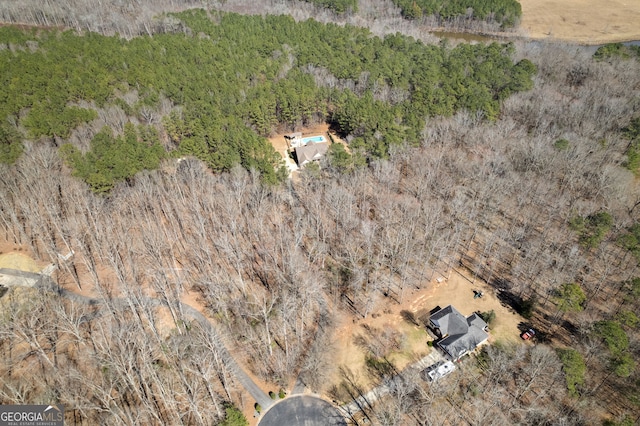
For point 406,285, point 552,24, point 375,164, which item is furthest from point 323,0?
point 406,285

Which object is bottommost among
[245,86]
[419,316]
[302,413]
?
[302,413]

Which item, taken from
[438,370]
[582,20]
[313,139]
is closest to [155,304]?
[438,370]

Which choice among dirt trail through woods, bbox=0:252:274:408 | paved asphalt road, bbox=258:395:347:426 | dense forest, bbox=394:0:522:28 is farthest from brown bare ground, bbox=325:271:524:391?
dense forest, bbox=394:0:522:28

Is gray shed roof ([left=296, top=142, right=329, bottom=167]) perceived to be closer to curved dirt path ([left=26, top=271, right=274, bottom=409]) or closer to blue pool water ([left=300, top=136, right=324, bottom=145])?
blue pool water ([left=300, top=136, right=324, bottom=145])

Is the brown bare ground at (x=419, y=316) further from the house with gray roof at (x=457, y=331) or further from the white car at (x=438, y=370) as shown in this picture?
the white car at (x=438, y=370)

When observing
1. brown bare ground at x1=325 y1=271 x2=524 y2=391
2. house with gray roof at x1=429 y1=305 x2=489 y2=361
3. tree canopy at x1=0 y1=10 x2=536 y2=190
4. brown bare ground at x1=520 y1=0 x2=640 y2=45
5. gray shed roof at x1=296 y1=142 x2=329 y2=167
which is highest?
brown bare ground at x1=520 y1=0 x2=640 y2=45

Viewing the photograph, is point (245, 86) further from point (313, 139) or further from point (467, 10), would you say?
point (467, 10)
